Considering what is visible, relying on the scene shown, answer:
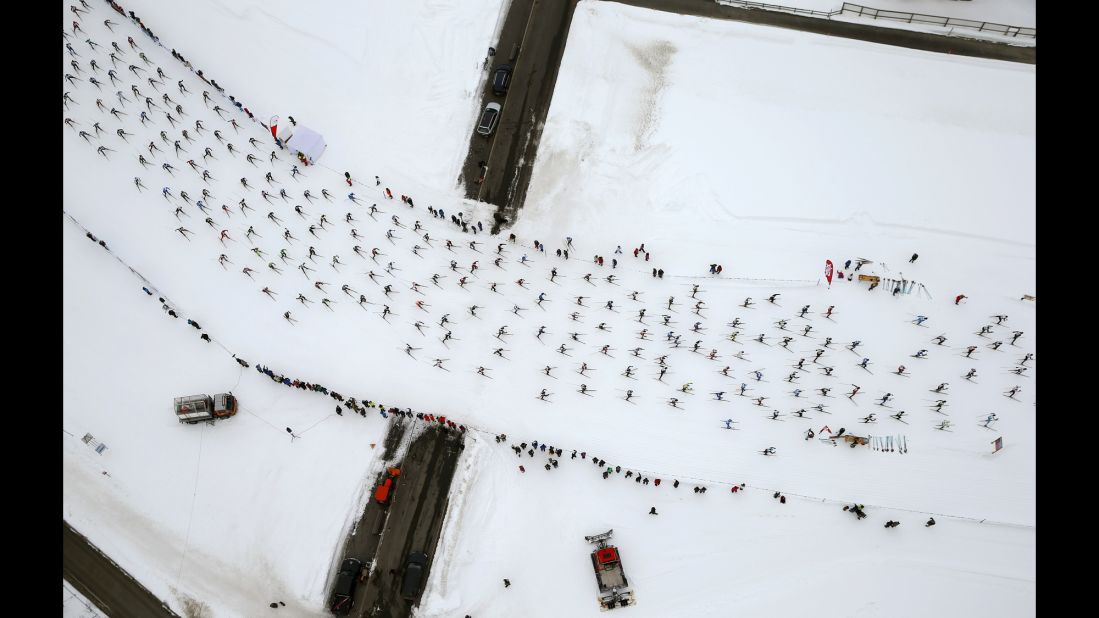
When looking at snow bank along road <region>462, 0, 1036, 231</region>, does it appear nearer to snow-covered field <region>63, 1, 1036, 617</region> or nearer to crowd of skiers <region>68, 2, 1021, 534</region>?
snow-covered field <region>63, 1, 1036, 617</region>

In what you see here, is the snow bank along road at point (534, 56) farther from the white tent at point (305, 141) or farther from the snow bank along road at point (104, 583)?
the snow bank along road at point (104, 583)

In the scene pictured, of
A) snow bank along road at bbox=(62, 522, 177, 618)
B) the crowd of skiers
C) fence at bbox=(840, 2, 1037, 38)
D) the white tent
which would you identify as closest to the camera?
snow bank along road at bbox=(62, 522, 177, 618)

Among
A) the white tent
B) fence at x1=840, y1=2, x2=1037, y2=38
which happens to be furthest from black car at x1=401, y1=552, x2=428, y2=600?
fence at x1=840, y1=2, x2=1037, y2=38

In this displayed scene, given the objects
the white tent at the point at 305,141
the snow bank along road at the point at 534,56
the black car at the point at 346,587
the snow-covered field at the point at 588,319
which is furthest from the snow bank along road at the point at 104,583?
the snow bank along road at the point at 534,56

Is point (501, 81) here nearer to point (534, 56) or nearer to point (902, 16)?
point (534, 56)

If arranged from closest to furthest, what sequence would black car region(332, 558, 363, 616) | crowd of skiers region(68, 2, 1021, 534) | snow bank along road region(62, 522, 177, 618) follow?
black car region(332, 558, 363, 616), snow bank along road region(62, 522, 177, 618), crowd of skiers region(68, 2, 1021, 534)

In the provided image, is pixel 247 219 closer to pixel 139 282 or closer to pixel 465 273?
pixel 139 282

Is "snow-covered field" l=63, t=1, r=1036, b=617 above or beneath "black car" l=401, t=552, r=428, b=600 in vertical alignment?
above

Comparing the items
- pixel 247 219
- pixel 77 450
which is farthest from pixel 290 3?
pixel 77 450
